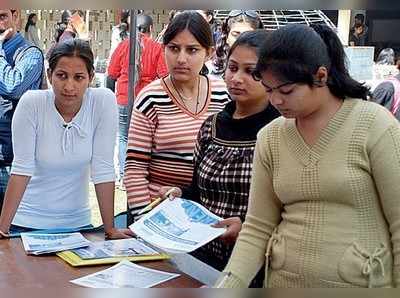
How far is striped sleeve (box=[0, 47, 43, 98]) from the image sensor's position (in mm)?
1938

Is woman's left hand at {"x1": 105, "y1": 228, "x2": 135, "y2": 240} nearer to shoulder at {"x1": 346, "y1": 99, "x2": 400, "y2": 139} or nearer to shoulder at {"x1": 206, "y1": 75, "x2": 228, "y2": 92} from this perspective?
shoulder at {"x1": 206, "y1": 75, "x2": 228, "y2": 92}

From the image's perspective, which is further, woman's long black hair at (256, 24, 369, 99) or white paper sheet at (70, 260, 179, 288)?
white paper sheet at (70, 260, 179, 288)

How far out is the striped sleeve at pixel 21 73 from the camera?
6.36ft

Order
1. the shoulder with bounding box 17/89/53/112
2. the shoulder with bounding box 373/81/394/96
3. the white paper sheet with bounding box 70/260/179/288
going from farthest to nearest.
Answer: the shoulder with bounding box 373/81/394/96 < the shoulder with bounding box 17/89/53/112 < the white paper sheet with bounding box 70/260/179/288

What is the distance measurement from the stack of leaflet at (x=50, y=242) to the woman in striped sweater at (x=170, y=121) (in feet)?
0.58

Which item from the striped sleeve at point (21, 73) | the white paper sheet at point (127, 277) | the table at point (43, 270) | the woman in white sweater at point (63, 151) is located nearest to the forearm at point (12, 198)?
the woman in white sweater at point (63, 151)

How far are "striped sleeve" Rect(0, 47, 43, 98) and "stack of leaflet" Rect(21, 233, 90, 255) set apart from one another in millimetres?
681

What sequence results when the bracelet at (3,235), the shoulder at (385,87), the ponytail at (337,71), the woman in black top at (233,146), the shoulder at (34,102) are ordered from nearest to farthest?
1. the ponytail at (337,71)
2. the woman in black top at (233,146)
3. the bracelet at (3,235)
4. the shoulder at (34,102)
5. the shoulder at (385,87)

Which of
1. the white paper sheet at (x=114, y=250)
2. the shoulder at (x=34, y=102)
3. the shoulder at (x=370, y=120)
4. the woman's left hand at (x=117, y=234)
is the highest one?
the shoulder at (x=370, y=120)

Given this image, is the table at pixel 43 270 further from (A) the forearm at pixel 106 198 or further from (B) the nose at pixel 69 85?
(B) the nose at pixel 69 85

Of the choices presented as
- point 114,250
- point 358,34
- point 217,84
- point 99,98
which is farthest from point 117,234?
point 358,34

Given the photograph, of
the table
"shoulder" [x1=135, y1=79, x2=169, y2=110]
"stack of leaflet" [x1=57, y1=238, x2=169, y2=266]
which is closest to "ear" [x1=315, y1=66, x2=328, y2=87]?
the table

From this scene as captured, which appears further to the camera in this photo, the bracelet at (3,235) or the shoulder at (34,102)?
the shoulder at (34,102)
